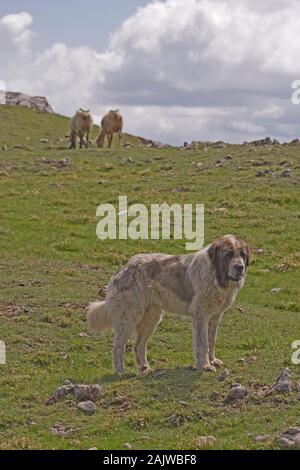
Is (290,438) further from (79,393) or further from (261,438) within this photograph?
(79,393)

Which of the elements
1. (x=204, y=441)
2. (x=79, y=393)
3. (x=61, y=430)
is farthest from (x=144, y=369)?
(x=204, y=441)

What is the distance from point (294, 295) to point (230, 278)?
8617 mm

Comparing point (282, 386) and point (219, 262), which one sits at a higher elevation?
point (219, 262)

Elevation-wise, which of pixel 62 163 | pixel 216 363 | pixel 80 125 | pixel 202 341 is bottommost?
pixel 216 363

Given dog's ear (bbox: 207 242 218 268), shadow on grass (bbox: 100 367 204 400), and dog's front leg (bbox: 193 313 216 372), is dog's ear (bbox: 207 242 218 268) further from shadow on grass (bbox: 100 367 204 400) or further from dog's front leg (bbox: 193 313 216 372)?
shadow on grass (bbox: 100 367 204 400)

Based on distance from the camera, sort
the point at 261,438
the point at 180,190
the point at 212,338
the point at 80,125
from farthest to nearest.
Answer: the point at 80,125, the point at 180,190, the point at 212,338, the point at 261,438

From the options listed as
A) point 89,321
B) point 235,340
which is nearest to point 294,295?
point 235,340

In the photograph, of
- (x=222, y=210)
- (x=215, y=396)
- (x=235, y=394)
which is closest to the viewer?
(x=235, y=394)

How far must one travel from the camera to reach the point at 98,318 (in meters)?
14.5

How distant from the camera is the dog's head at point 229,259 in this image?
13117 mm

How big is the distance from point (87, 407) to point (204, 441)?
89.3 inches

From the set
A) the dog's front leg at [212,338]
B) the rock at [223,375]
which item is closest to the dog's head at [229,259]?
the dog's front leg at [212,338]

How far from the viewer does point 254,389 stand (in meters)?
12.0
